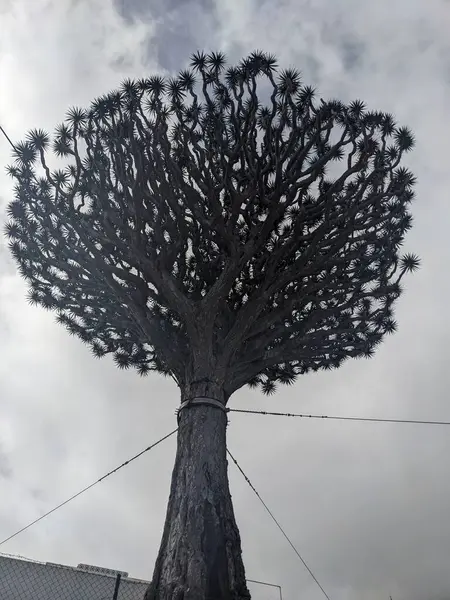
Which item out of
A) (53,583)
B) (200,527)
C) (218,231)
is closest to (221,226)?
(218,231)

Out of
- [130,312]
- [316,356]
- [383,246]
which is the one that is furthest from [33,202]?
[383,246]

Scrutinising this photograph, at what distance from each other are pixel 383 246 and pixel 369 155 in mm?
1933

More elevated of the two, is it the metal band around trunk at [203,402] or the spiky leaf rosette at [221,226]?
the spiky leaf rosette at [221,226]

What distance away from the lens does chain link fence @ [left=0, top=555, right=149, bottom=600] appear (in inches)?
471

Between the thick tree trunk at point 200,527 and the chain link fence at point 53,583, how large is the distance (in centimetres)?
688

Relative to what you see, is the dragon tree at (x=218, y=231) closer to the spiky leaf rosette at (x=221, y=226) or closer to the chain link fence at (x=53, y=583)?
the spiky leaf rosette at (x=221, y=226)

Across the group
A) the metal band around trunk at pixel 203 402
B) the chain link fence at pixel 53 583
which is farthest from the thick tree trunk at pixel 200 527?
the chain link fence at pixel 53 583

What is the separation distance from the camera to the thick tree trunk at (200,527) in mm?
5875

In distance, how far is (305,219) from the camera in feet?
30.9

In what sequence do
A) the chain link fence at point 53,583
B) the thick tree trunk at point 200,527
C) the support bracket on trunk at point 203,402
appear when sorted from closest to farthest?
1. the thick tree trunk at point 200,527
2. the support bracket on trunk at point 203,402
3. the chain link fence at point 53,583

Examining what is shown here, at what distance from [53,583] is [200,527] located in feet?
27.7

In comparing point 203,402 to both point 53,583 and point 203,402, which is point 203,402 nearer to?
point 203,402

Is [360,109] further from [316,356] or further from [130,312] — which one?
[130,312]

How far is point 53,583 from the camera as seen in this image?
12477 mm
